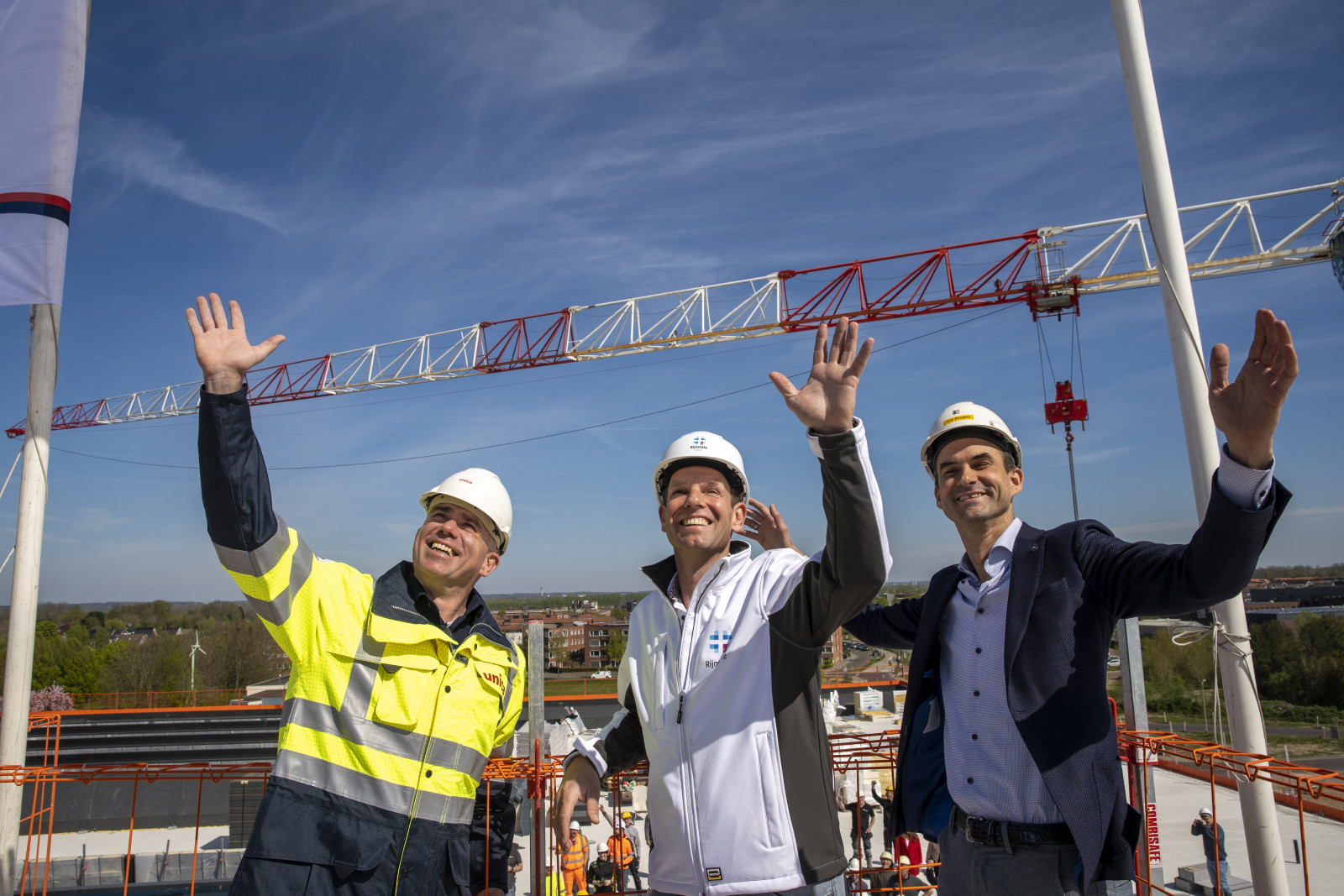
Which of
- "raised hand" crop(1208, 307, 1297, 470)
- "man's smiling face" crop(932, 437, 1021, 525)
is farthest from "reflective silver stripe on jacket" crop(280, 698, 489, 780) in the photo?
"raised hand" crop(1208, 307, 1297, 470)

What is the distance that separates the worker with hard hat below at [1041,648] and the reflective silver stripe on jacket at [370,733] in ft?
5.78

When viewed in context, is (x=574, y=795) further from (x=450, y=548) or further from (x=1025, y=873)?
(x=1025, y=873)

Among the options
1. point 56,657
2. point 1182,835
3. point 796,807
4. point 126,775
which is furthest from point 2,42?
point 56,657

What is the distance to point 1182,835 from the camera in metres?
17.7

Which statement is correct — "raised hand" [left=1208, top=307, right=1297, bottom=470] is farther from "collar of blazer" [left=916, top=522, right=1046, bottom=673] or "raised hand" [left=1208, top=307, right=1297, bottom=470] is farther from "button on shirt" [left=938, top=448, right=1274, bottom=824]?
"collar of blazer" [left=916, top=522, right=1046, bottom=673]

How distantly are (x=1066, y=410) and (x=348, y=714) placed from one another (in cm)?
1889

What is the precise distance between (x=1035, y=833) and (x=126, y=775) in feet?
15.9

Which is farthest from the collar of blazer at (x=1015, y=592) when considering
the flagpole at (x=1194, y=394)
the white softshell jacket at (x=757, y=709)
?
the flagpole at (x=1194, y=394)

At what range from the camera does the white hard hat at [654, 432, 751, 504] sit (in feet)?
10.0

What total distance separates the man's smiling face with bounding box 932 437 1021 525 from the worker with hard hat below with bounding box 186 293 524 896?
196 centimetres

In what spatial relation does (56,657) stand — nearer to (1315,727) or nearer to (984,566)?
(984,566)

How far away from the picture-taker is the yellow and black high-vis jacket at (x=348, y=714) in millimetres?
2660

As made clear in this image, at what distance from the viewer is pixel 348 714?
2855 mm

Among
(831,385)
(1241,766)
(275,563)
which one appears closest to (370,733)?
(275,563)
